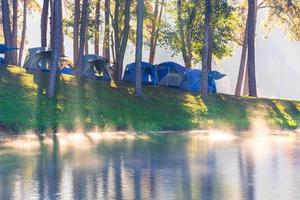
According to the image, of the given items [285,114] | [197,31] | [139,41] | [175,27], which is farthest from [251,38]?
[139,41]

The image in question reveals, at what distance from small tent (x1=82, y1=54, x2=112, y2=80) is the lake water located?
884 inches

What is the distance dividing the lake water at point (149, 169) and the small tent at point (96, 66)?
73.7 feet

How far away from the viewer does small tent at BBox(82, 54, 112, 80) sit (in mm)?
61844

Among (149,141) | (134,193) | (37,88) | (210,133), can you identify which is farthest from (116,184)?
(37,88)

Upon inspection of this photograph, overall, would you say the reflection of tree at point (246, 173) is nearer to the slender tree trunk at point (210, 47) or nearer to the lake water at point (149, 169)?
the lake water at point (149, 169)

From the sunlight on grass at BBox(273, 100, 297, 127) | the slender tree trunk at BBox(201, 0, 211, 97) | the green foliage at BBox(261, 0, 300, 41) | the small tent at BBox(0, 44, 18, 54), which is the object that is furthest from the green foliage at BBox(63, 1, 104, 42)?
the sunlight on grass at BBox(273, 100, 297, 127)

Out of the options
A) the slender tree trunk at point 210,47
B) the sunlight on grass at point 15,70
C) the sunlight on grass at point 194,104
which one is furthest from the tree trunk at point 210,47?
the sunlight on grass at point 15,70

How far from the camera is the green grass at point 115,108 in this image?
1777 inches

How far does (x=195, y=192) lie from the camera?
67.8 feet

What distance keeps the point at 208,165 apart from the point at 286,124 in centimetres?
2757

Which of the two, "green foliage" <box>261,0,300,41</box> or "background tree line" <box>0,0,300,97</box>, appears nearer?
"background tree line" <box>0,0,300,97</box>

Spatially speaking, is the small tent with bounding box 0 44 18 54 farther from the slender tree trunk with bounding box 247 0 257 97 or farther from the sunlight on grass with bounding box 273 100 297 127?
the sunlight on grass with bounding box 273 100 297 127

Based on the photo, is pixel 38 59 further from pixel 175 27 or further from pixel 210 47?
pixel 175 27

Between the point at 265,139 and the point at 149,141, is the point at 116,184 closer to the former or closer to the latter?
the point at 149,141
